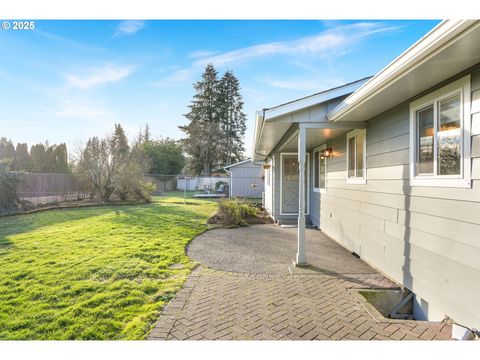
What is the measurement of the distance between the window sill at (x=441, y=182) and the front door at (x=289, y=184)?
240 inches

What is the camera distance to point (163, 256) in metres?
4.96

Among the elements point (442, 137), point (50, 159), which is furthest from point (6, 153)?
point (442, 137)

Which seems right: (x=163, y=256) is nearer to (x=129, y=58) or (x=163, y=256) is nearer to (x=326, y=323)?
(x=326, y=323)

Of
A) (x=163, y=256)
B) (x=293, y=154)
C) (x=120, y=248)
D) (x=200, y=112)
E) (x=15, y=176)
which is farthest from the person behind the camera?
(x=200, y=112)

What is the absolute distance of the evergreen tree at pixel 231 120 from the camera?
116ft

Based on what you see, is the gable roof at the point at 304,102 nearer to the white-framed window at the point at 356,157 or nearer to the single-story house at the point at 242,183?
the white-framed window at the point at 356,157

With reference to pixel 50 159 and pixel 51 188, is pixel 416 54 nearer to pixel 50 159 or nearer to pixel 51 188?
pixel 51 188

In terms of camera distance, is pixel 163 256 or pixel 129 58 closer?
pixel 163 256

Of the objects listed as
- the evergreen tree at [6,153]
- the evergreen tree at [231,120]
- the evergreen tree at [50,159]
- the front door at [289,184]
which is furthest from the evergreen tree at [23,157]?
the evergreen tree at [231,120]

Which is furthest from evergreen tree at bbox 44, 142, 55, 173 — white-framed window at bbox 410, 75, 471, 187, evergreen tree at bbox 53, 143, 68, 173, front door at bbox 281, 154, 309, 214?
white-framed window at bbox 410, 75, 471, 187

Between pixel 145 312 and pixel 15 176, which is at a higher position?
pixel 15 176

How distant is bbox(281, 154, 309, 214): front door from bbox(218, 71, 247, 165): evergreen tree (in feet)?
84.2
